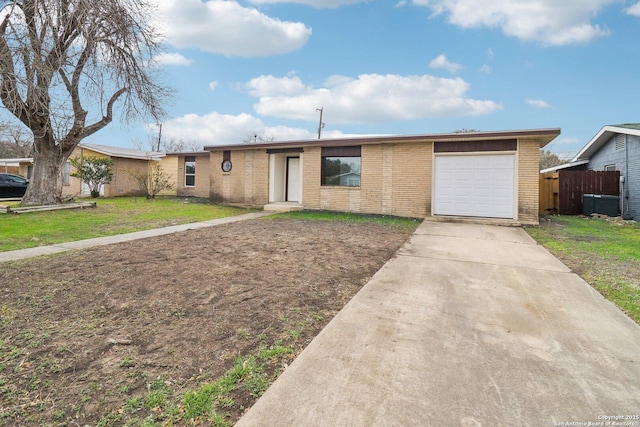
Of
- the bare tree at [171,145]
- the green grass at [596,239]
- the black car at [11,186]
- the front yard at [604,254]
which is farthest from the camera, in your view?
the bare tree at [171,145]

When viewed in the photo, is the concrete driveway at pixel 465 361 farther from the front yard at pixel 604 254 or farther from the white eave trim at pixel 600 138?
the white eave trim at pixel 600 138

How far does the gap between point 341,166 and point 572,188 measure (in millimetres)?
9821

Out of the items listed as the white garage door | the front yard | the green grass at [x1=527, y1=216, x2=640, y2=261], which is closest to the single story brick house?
the white garage door

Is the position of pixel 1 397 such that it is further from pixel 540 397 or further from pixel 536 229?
pixel 536 229

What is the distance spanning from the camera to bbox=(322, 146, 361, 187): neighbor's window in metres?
12.9

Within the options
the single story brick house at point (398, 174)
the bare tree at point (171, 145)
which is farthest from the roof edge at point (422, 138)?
the bare tree at point (171, 145)

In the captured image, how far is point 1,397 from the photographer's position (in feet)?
6.47

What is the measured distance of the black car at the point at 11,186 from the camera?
55.7ft

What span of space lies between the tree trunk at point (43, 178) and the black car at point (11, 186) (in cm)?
666

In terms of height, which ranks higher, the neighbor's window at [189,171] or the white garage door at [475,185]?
the neighbor's window at [189,171]

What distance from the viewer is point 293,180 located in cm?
1520

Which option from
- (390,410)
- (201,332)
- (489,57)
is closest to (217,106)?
(489,57)

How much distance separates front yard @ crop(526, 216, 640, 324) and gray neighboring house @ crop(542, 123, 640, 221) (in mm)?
2525

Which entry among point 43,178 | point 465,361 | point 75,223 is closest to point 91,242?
point 75,223
